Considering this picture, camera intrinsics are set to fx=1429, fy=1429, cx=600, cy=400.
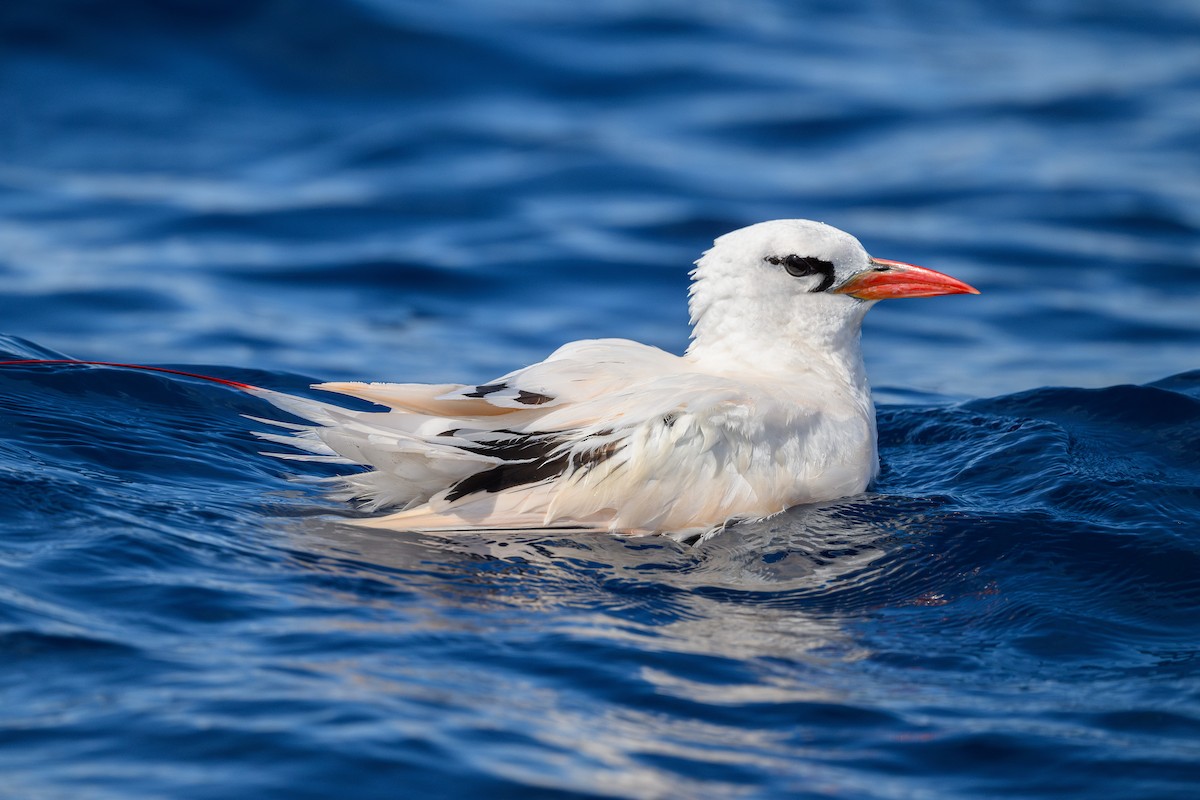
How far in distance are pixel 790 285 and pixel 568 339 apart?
11.4ft

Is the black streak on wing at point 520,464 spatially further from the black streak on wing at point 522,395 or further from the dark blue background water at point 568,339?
the dark blue background water at point 568,339

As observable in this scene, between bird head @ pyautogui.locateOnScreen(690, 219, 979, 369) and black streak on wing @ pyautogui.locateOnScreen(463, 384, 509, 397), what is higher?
bird head @ pyautogui.locateOnScreen(690, 219, 979, 369)

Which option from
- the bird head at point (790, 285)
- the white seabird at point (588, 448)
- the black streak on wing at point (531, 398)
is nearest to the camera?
the white seabird at point (588, 448)

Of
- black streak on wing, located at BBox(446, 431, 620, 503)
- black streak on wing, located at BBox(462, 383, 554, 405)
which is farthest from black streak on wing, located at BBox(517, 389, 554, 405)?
black streak on wing, located at BBox(446, 431, 620, 503)

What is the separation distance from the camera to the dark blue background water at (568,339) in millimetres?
3844

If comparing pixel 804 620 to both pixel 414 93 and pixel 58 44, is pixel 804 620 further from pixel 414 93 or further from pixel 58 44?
pixel 58 44

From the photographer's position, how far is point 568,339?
959cm

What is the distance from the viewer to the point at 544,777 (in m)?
3.57

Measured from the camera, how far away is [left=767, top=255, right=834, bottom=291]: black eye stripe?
20.3ft

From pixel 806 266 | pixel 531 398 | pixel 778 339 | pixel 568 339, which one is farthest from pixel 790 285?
pixel 568 339

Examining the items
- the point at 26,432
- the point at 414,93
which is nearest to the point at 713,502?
the point at 26,432

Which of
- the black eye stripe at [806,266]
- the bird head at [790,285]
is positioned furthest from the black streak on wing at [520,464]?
the black eye stripe at [806,266]

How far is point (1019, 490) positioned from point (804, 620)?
1.80m

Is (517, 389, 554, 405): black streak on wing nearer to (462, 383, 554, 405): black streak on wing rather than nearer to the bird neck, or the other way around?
(462, 383, 554, 405): black streak on wing
